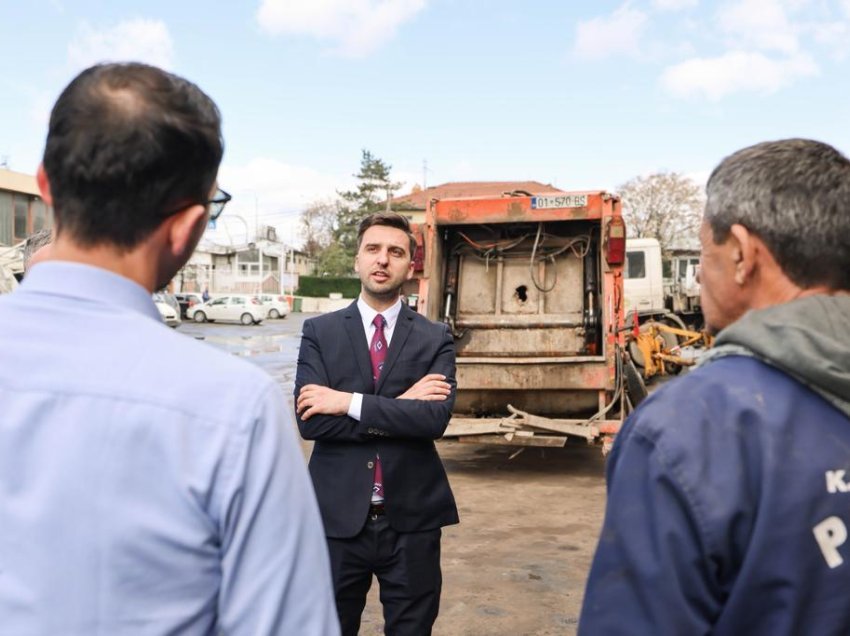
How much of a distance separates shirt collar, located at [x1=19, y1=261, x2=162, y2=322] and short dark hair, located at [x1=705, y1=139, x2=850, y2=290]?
3.25 feet

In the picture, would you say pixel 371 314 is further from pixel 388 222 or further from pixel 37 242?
pixel 37 242

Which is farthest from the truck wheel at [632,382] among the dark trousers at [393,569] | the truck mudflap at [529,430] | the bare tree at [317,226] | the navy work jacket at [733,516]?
the bare tree at [317,226]

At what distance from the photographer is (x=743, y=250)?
4.78ft

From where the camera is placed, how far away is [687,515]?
1.30m

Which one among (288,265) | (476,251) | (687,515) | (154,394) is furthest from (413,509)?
(288,265)

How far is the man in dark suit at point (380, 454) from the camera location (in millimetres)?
2883

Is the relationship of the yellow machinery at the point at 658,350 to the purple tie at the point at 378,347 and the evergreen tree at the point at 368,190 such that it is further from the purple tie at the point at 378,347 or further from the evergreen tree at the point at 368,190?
the evergreen tree at the point at 368,190

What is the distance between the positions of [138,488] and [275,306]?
44.1 m

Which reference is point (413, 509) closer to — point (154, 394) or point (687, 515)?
point (687, 515)

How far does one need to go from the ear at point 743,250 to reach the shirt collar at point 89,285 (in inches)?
38.3

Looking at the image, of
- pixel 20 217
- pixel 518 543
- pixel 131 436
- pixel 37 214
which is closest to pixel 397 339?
pixel 131 436

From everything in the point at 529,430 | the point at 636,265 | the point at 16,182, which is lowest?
the point at 529,430

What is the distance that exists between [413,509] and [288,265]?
237ft

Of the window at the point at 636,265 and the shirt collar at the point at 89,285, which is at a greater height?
the window at the point at 636,265
